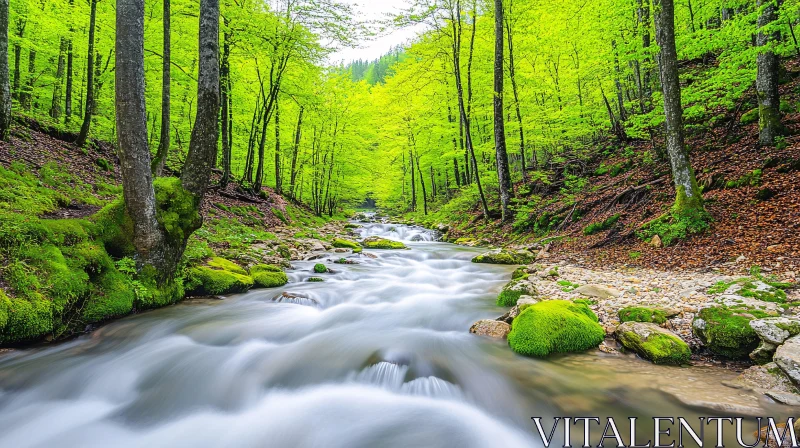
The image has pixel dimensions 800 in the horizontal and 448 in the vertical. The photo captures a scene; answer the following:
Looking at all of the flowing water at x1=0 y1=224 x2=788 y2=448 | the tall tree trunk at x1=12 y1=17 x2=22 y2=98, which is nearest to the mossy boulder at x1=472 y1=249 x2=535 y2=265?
the flowing water at x1=0 y1=224 x2=788 y2=448

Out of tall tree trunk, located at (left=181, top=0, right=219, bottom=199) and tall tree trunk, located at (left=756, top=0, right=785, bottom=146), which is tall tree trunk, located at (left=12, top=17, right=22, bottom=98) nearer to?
tall tree trunk, located at (left=181, top=0, right=219, bottom=199)

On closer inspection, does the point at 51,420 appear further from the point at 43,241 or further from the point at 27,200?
the point at 27,200

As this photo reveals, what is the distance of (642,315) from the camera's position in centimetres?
447

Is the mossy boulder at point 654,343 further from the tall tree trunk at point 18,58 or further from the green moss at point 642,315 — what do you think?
the tall tree trunk at point 18,58

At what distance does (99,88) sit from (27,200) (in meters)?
9.00

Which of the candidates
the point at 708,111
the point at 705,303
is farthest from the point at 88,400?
the point at 708,111

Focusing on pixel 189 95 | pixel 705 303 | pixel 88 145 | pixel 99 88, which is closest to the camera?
pixel 705 303

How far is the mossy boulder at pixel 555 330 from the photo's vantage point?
4352 millimetres

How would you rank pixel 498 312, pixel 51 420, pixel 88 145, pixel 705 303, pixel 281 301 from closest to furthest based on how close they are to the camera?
pixel 51 420 < pixel 705 303 < pixel 498 312 < pixel 281 301 < pixel 88 145

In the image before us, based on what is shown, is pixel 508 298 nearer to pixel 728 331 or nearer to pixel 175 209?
pixel 728 331

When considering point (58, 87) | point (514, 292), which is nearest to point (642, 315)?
point (514, 292)

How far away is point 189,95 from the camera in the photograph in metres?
15.9

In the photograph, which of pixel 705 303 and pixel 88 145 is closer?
pixel 705 303

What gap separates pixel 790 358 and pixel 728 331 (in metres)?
0.66
